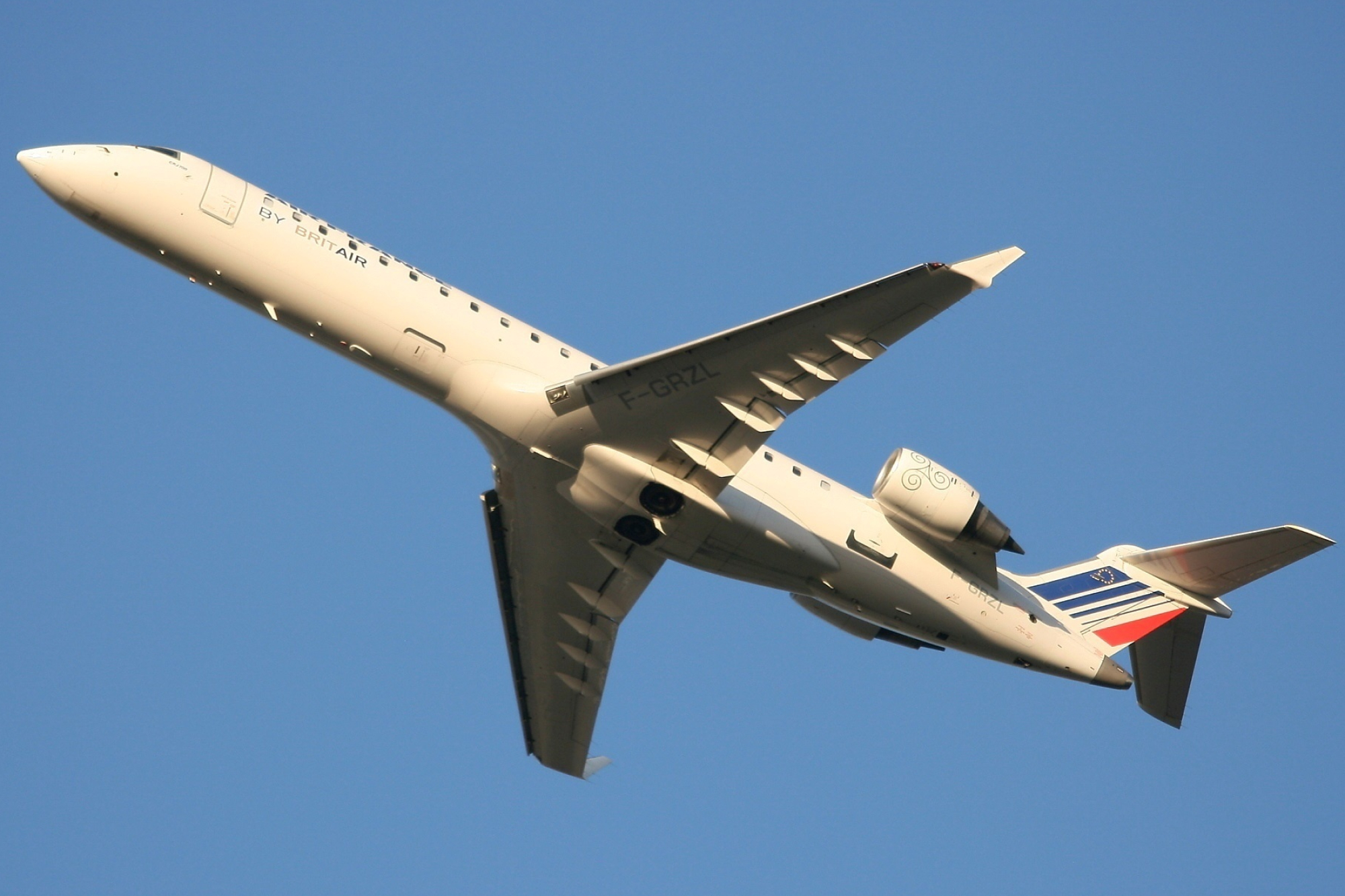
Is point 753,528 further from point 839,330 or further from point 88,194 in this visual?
point 88,194

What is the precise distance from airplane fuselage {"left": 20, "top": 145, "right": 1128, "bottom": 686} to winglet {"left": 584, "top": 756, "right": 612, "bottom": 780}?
23.2 feet

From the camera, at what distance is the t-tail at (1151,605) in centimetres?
2695

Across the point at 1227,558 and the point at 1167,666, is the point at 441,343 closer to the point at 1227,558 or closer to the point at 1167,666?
the point at 1227,558

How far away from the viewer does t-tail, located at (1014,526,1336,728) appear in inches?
1061

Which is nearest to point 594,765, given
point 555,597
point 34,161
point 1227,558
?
point 555,597

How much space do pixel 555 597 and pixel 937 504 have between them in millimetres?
7429

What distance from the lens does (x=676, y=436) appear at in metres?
23.5

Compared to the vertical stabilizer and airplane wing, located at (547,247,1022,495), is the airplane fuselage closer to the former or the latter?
airplane wing, located at (547,247,1022,495)

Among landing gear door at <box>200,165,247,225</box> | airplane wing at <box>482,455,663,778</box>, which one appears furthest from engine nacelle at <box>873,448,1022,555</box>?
landing gear door at <box>200,165,247,225</box>

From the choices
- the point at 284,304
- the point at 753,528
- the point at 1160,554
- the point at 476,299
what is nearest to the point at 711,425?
the point at 753,528

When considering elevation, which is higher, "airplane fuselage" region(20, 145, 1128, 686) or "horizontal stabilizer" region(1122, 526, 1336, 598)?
"horizontal stabilizer" region(1122, 526, 1336, 598)

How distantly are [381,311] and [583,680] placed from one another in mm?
9402

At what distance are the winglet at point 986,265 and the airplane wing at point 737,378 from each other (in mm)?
403

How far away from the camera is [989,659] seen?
26516mm
